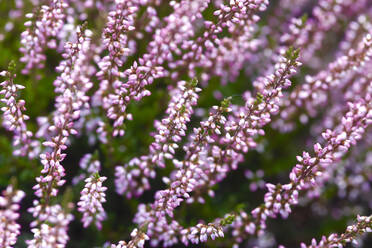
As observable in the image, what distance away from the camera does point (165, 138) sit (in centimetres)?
362

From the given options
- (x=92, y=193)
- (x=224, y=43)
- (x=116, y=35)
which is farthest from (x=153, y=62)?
(x=92, y=193)

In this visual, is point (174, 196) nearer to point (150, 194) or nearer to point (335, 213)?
point (150, 194)

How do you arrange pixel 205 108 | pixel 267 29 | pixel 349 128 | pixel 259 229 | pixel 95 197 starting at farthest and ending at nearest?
pixel 267 29, pixel 205 108, pixel 259 229, pixel 349 128, pixel 95 197

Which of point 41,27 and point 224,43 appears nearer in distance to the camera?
point 41,27

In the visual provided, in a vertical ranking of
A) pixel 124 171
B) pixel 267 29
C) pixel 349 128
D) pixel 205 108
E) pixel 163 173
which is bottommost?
pixel 349 128

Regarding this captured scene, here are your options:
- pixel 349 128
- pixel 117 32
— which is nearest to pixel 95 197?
pixel 117 32

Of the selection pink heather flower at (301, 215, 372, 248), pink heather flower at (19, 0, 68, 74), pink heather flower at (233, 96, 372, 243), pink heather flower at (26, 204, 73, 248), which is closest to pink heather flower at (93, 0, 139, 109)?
pink heather flower at (19, 0, 68, 74)

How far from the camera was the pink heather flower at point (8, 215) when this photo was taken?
261 cm

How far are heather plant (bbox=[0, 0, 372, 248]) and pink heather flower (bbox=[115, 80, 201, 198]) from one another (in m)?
0.02

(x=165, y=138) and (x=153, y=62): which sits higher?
(x=153, y=62)

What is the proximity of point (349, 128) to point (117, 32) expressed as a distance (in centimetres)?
212

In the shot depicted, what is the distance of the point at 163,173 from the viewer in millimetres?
5121

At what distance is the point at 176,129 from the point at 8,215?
56.4 inches

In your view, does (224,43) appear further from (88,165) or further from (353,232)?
(353,232)
